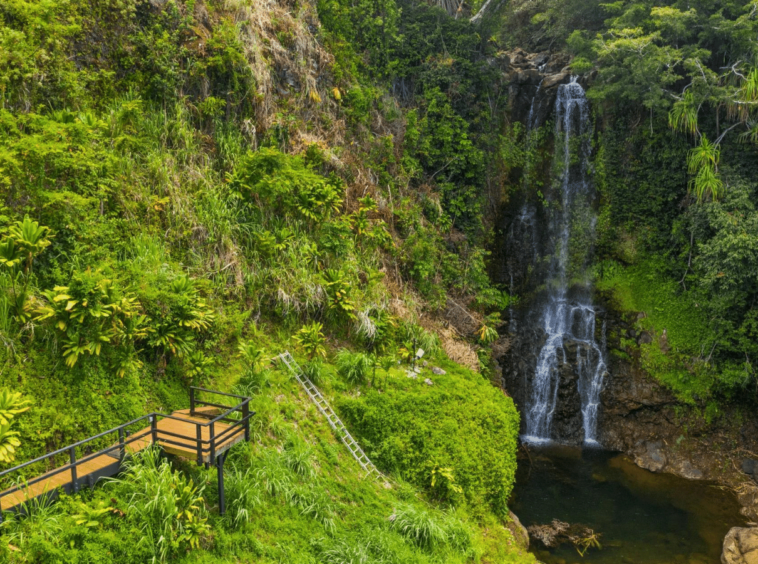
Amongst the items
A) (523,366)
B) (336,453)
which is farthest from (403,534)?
(523,366)

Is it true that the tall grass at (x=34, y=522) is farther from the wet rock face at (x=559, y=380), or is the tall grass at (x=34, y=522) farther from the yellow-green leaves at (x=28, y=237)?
the wet rock face at (x=559, y=380)

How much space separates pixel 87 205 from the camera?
7766mm

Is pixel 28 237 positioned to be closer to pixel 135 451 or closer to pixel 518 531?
pixel 135 451

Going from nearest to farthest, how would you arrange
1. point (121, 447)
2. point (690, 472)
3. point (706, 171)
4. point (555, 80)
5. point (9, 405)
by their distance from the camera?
point (9, 405)
point (121, 447)
point (690, 472)
point (706, 171)
point (555, 80)

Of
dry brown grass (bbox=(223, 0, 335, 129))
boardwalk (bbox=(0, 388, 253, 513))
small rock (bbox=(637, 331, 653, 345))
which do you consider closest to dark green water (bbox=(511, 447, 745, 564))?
small rock (bbox=(637, 331, 653, 345))

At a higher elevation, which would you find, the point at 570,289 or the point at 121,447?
the point at 121,447

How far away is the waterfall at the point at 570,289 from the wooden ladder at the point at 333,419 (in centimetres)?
820

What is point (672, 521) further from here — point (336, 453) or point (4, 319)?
point (4, 319)

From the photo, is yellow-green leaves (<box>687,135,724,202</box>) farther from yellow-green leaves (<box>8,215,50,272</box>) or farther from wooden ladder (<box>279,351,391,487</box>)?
yellow-green leaves (<box>8,215,50,272</box>)

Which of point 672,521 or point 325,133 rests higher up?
point 325,133

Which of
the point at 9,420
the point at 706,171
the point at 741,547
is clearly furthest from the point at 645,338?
the point at 9,420

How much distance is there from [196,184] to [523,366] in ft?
39.2

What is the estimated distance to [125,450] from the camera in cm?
609

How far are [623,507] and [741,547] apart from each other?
244 cm
